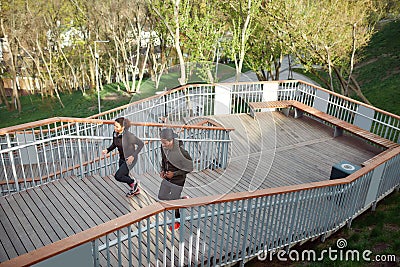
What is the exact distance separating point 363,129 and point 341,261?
6335mm

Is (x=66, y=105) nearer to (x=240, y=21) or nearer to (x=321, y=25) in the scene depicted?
(x=240, y=21)

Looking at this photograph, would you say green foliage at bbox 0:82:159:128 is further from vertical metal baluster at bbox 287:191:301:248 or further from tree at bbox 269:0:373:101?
vertical metal baluster at bbox 287:191:301:248

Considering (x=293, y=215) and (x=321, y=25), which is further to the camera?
(x=321, y=25)

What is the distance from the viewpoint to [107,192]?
630 centimetres

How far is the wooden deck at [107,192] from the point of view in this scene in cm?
509

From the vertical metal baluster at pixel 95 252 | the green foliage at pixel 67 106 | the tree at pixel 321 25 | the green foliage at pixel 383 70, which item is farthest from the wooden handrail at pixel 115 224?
the green foliage at pixel 67 106

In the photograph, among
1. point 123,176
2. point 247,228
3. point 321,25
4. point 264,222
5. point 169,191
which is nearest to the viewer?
point 169,191

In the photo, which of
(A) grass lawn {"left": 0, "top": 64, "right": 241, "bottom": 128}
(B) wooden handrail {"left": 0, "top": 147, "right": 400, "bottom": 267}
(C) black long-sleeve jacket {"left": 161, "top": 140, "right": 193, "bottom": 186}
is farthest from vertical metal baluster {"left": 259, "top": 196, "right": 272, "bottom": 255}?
(A) grass lawn {"left": 0, "top": 64, "right": 241, "bottom": 128}

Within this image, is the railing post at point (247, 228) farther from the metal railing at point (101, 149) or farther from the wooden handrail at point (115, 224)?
the metal railing at point (101, 149)

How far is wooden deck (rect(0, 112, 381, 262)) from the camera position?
509 cm
